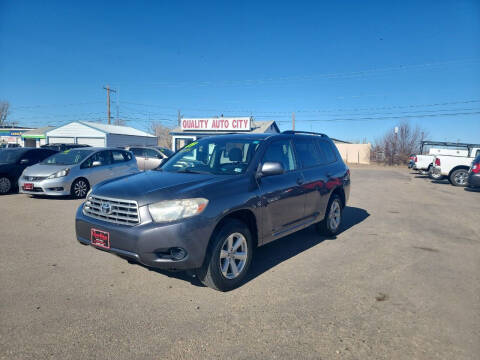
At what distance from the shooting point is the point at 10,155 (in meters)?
10.3

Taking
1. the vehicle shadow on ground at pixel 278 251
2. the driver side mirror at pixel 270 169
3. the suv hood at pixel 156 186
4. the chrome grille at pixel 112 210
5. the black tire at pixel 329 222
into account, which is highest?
the driver side mirror at pixel 270 169

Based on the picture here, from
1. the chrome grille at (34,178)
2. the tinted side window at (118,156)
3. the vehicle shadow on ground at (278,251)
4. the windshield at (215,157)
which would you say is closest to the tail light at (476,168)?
the vehicle shadow on ground at (278,251)

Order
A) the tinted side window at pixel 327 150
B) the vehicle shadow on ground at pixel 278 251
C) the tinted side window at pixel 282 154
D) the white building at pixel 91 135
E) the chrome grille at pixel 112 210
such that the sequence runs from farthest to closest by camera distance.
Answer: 1. the white building at pixel 91 135
2. the tinted side window at pixel 327 150
3. the tinted side window at pixel 282 154
4. the vehicle shadow on ground at pixel 278 251
5. the chrome grille at pixel 112 210

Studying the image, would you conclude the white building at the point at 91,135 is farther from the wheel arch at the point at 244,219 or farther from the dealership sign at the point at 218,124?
the wheel arch at the point at 244,219

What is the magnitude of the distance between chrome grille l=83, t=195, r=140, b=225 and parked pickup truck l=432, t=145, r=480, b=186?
647 inches

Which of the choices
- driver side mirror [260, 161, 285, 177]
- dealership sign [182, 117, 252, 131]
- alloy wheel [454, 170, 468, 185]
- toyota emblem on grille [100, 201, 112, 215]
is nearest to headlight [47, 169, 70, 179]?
toyota emblem on grille [100, 201, 112, 215]

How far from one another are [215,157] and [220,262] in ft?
5.18

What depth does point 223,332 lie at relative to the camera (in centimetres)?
271

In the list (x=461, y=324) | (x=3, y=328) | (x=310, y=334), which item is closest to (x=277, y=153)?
(x=310, y=334)

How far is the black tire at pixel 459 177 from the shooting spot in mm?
15031

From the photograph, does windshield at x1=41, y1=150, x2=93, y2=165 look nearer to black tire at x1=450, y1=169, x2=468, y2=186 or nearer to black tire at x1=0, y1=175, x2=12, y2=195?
black tire at x1=0, y1=175, x2=12, y2=195

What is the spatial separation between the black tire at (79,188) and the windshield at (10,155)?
2.80m

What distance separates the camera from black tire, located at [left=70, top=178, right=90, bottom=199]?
29.3 ft

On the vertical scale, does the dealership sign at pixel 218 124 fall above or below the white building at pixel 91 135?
above
